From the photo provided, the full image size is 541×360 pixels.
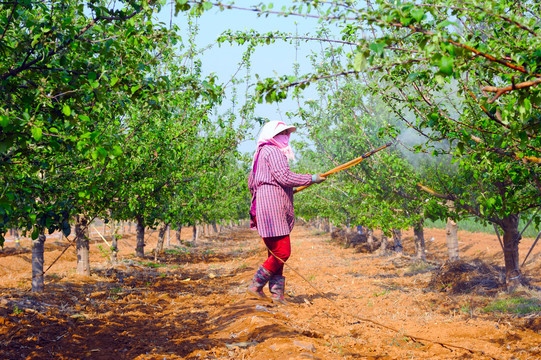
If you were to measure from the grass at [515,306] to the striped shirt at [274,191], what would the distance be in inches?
143

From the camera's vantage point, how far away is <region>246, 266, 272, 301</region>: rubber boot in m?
6.66

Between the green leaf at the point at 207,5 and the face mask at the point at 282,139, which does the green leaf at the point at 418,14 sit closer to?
the green leaf at the point at 207,5

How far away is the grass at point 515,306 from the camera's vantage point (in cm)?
687

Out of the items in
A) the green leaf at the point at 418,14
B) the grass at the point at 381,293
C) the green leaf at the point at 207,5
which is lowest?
the grass at the point at 381,293

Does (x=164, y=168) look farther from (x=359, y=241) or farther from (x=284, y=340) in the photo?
(x=359, y=241)

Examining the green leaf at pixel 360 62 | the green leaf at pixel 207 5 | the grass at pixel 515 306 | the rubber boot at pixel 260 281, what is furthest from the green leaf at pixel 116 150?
the grass at pixel 515 306

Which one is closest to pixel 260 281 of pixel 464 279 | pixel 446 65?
pixel 464 279

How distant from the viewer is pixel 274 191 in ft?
21.2

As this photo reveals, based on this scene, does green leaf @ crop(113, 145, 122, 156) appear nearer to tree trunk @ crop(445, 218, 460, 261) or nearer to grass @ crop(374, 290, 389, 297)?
grass @ crop(374, 290, 389, 297)

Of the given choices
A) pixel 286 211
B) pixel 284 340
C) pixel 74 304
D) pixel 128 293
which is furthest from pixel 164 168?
pixel 284 340

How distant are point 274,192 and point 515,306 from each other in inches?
166

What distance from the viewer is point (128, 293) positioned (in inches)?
382

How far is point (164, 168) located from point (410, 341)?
6802mm

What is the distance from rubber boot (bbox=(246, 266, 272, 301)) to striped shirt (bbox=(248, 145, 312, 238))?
624mm
